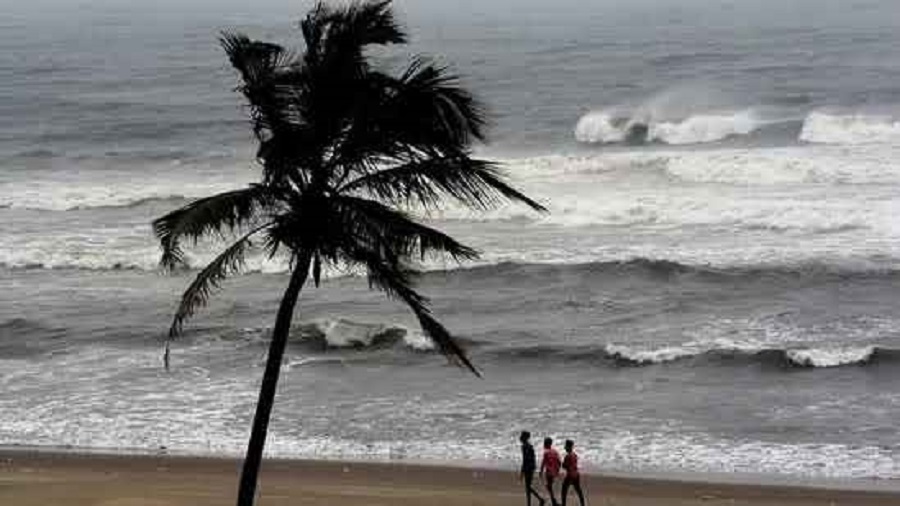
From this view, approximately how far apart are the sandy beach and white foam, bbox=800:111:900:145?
30.7 metres

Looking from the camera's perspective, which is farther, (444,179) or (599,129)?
(599,129)

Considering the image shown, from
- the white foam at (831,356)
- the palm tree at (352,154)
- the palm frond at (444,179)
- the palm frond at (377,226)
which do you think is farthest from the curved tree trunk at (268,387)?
the white foam at (831,356)

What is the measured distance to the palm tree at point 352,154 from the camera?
32.3ft

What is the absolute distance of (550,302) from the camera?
26625mm

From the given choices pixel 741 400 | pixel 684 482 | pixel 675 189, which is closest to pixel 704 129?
pixel 675 189

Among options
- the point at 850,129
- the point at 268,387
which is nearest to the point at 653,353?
the point at 268,387

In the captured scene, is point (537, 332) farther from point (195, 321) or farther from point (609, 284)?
point (195, 321)

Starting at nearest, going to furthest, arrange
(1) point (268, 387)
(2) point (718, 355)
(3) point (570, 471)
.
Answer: (1) point (268, 387), (3) point (570, 471), (2) point (718, 355)

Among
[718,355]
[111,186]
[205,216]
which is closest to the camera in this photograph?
[205,216]

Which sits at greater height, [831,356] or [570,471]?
[831,356]

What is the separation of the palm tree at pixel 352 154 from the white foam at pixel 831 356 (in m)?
12.5

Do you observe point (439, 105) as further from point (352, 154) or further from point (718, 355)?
point (718, 355)

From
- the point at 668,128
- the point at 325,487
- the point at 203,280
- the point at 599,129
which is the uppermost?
the point at 668,128

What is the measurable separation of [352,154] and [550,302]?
16917mm
